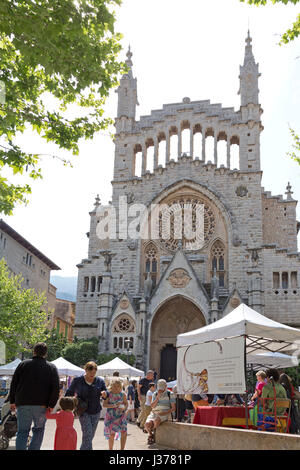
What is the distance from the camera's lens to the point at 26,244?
141 feet

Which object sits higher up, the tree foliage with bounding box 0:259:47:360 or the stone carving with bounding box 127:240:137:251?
the stone carving with bounding box 127:240:137:251

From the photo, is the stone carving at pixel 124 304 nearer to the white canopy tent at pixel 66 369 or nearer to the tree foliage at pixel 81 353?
the tree foliage at pixel 81 353

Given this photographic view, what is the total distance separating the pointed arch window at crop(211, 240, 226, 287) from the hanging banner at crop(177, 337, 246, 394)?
18.4 m

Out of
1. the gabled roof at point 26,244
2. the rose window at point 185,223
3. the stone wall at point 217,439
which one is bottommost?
the stone wall at point 217,439

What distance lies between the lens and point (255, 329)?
10.3 metres

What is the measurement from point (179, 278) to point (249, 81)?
14.9 meters

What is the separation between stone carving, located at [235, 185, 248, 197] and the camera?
31117mm

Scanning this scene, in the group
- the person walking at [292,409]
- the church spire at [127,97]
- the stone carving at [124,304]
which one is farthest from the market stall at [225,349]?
the church spire at [127,97]

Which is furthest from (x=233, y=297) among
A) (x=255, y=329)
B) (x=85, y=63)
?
(x=85, y=63)

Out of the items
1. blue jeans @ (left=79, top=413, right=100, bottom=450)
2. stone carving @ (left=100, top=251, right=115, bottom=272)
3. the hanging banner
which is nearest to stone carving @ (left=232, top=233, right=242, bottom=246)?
stone carving @ (left=100, top=251, right=115, bottom=272)

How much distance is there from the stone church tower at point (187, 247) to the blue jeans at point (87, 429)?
2050 cm

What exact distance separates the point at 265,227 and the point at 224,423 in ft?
75.1

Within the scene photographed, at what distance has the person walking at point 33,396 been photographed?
676 cm

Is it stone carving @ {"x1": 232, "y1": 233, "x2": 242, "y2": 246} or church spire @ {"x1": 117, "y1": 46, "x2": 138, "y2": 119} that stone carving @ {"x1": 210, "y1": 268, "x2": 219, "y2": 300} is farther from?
church spire @ {"x1": 117, "y1": 46, "x2": 138, "y2": 119}
